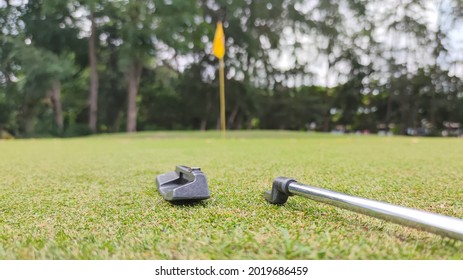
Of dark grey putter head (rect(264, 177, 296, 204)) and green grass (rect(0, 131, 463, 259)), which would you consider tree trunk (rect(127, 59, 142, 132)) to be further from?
dark grey putter head (rect(264, 177, 296, 204))

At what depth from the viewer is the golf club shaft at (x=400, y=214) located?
73 cm

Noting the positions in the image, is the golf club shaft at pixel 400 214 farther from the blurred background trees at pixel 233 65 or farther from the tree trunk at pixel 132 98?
the tree trunk at pixel 132 98

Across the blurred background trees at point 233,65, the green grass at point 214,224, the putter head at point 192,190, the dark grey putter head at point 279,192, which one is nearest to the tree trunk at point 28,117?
the blurred background trees at point 233,65

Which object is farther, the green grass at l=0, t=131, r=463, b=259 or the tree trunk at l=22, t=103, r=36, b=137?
the tree trunk at l=22, t=103, r=36, b=137

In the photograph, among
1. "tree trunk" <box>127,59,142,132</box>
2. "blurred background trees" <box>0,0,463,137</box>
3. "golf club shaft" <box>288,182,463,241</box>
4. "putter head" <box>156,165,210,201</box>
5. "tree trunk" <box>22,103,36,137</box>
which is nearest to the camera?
"golf club shaft" <box>288,182,463,241</box>

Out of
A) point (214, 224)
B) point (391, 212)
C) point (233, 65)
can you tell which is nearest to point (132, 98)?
point (233, 65)

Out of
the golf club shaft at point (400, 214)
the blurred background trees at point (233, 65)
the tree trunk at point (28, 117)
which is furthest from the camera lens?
the tree trunk at point (28, 117)

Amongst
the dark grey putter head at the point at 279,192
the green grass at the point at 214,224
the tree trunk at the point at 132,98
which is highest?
the tree trunk at the point at 132,98

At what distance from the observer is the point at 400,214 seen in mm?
800

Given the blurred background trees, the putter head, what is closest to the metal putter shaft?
the putter head

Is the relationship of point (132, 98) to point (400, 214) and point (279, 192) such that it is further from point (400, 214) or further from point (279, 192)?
point (400, 214)

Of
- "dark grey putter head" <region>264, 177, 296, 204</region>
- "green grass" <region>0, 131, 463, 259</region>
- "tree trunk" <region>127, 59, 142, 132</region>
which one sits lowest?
"green grass" <region>0, 131, 463, 259</region>

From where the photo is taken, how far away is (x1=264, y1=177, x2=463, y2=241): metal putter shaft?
0.73 metres
